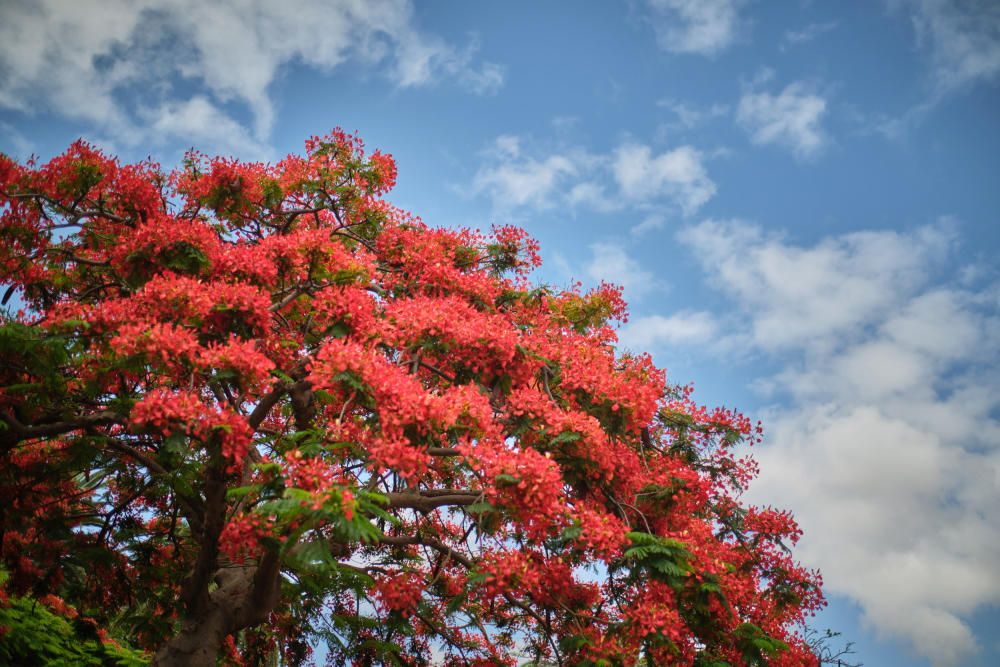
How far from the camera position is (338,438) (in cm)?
683

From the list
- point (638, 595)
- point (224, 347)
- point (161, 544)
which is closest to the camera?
point (224, 347)

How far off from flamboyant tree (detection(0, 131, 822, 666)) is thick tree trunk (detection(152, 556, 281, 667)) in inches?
1.1

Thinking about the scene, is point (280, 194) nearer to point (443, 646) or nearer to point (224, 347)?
point (224, 347)

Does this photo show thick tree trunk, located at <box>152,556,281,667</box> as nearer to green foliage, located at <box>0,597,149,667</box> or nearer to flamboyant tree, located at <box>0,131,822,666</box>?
flamboyant tree, located at <box>0,131,822,666</box>

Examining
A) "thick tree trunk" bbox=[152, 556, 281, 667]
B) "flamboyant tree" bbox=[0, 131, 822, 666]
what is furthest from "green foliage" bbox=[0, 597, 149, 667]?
"thick tree trunk" bbox=[152, 556, 281, 667]

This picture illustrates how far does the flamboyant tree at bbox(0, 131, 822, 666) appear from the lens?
6996mm

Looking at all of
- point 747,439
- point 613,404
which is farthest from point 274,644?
point 747,439

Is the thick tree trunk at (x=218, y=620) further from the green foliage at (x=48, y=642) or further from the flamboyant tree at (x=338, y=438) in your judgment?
the green foliage at (x=48, y=642)

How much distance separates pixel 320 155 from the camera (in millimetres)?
10703

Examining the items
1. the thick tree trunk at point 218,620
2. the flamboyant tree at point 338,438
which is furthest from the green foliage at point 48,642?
the thick tree trunk at point 218,620

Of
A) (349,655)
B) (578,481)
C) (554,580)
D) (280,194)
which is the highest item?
(280,194)

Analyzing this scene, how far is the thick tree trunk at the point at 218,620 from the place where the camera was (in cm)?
832

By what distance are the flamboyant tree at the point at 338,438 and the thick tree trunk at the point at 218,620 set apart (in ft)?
0.10

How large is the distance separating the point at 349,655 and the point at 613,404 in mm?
5879
